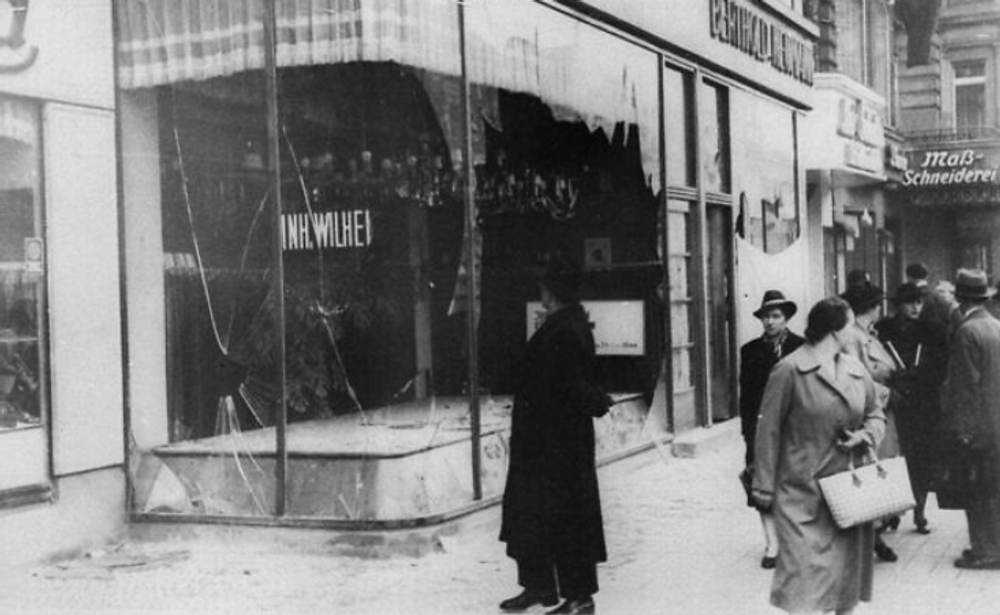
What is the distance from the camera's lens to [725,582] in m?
7.44

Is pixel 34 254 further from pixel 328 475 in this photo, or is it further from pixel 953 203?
pixel 953 203

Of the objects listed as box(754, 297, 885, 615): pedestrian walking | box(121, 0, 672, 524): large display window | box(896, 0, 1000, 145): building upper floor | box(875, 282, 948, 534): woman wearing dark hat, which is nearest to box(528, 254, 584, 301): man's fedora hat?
box(121, 0, 672, 524): large display window

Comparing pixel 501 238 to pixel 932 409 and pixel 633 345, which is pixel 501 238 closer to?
pixel 633 345

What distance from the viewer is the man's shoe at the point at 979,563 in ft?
25.2

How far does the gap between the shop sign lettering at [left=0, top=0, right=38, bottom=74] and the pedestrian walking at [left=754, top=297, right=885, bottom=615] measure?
16.4 ft

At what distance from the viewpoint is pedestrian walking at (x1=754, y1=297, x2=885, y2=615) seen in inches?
221

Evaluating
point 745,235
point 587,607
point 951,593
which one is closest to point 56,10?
point 587,607

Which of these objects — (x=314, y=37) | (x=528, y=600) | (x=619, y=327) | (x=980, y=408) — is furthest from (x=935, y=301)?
(x=314, y=37)

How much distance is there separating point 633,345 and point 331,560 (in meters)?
5.50

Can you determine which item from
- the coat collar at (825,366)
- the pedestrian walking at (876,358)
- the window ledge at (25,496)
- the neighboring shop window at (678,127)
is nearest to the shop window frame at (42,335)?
the window ledge at (25,496)

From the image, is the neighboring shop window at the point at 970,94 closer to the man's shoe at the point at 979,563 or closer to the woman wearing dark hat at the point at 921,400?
the woman wearing dark hat at the point at 921,400

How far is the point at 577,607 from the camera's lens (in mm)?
6656

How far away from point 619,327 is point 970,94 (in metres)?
21.1

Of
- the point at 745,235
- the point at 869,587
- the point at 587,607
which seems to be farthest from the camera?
the point at 745,235
